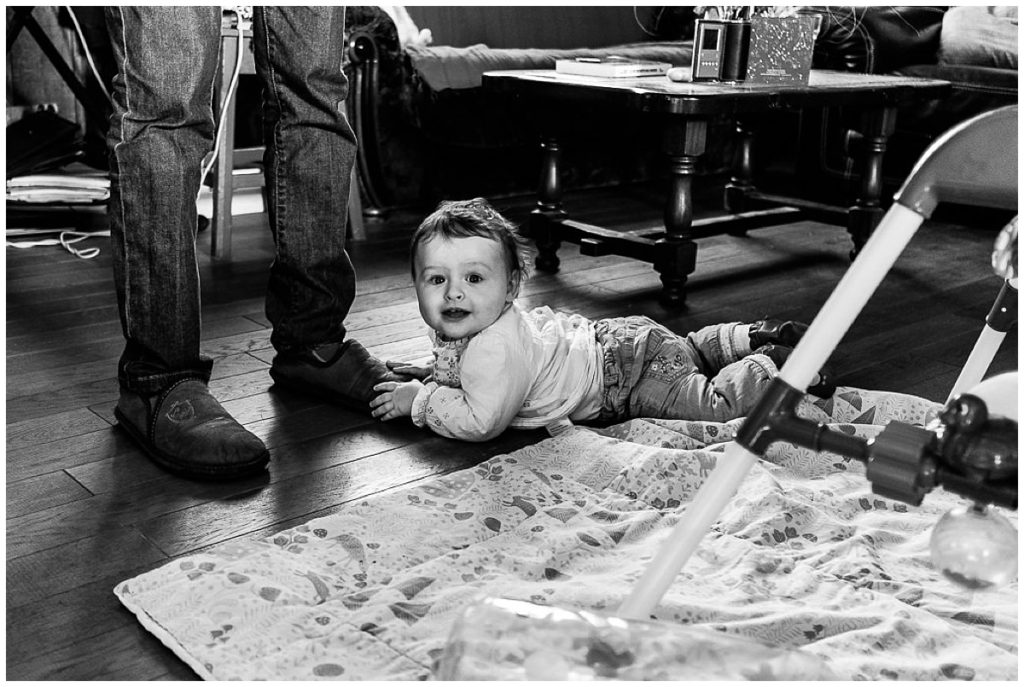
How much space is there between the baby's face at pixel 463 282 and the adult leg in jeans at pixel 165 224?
0.30m

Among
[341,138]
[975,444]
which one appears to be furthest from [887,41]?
[975,444]

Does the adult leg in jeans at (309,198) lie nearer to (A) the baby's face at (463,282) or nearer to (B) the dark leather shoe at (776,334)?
(A) the baby's face at (463,282)

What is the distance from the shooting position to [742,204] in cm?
297

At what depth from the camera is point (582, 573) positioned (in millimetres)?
1085

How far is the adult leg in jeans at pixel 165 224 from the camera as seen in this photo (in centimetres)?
128

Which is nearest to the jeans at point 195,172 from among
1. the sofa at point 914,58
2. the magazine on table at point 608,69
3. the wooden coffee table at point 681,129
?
the wooden coffee table at point 681,129

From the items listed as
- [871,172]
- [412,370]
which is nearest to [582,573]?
[412,370]

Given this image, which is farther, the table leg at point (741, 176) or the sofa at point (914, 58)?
the sofa at point (914, 58)

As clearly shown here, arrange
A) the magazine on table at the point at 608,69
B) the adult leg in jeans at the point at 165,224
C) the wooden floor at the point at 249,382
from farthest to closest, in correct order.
Answer: 1. the magazine on table at the point at 608,69
2. the adult leg in jeans at the point at 165,224
3. the wooden floor at the point at 249,382

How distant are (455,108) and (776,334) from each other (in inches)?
62.5

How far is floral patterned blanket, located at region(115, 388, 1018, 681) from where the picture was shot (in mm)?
939

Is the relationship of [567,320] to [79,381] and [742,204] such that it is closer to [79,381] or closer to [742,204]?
[79,381]

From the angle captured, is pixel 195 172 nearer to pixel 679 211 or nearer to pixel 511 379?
pixel 511 379

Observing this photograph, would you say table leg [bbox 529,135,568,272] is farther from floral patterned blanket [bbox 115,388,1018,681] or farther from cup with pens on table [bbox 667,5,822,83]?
floral patterned blanket [bbox 115,388,1018,681]
